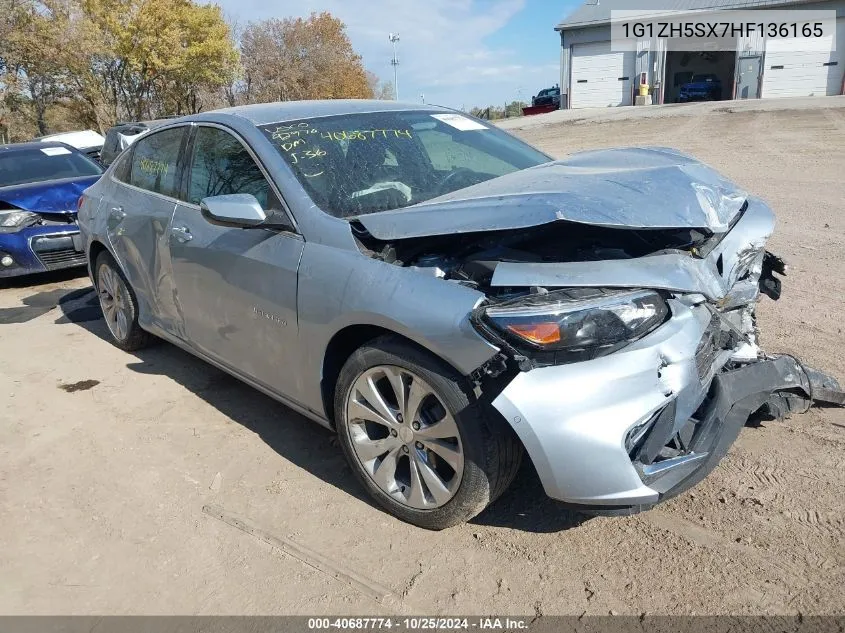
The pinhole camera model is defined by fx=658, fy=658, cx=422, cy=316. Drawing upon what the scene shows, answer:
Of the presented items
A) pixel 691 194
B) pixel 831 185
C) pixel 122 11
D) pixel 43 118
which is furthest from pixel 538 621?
pixel 43 118

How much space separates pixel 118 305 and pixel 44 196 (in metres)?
3.30

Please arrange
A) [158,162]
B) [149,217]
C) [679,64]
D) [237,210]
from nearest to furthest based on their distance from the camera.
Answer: [237,210] → [149,217] → [158,162] → [679,64]

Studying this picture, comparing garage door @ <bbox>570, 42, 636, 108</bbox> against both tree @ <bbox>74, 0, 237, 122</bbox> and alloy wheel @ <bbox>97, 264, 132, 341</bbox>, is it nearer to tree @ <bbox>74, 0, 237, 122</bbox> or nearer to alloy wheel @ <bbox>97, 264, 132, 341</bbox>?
tree @ <bbox>74, 0, 237, 122</bbox>

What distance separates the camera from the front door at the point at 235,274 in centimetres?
315

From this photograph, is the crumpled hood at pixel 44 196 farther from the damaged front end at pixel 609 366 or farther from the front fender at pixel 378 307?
the damaged front end at pixel 609 366

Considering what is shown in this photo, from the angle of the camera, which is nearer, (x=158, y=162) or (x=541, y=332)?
(x=541, y=332)

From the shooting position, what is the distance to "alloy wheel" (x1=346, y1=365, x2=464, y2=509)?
2588 millimetres

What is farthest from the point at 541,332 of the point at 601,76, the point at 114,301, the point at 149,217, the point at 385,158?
the point at 601,76

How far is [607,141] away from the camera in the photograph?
737 inches

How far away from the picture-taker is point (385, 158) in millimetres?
3467

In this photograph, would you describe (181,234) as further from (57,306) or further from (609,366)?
(57,306)

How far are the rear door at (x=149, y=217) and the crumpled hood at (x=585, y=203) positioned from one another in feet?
5.95

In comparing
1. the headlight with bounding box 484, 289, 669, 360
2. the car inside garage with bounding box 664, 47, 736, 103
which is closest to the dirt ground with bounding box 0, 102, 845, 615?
the headlight with bounding box 484, 289, 669, 360

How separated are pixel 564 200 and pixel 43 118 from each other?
125ft
